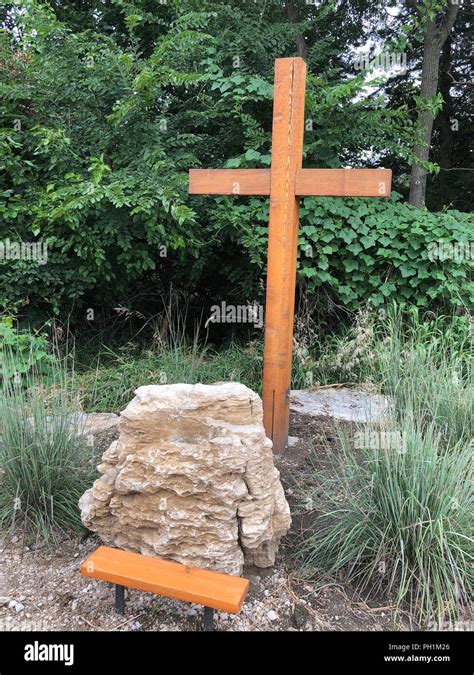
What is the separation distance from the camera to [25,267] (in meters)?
4.64

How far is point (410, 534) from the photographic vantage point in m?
2.02

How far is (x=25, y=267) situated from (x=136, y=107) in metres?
1.77

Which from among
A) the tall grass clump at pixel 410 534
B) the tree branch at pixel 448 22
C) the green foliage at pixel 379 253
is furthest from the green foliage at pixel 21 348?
the tree branch at pixel 448 22

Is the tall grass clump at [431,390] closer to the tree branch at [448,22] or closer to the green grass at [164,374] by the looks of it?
the green grass at [164,374]

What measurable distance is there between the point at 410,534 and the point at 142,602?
1.13 m

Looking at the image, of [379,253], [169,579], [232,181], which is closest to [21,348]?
[232,181]

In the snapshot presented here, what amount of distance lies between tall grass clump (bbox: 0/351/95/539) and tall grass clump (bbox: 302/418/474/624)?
3.98 ft

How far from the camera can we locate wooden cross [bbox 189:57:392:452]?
2.87m

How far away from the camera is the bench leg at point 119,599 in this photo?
192 cm

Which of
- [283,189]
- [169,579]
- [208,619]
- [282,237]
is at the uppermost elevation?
[283,189]

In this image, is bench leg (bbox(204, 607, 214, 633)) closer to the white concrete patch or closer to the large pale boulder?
the large pale boulder

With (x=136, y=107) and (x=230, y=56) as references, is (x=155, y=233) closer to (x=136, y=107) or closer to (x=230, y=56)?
(x=136, y=107)

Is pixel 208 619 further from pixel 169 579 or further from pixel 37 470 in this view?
pixel 37 470

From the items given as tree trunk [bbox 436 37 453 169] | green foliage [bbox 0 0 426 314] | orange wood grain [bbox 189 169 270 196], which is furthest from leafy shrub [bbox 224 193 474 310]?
tree trunk [bbox 436 37 453 169]
